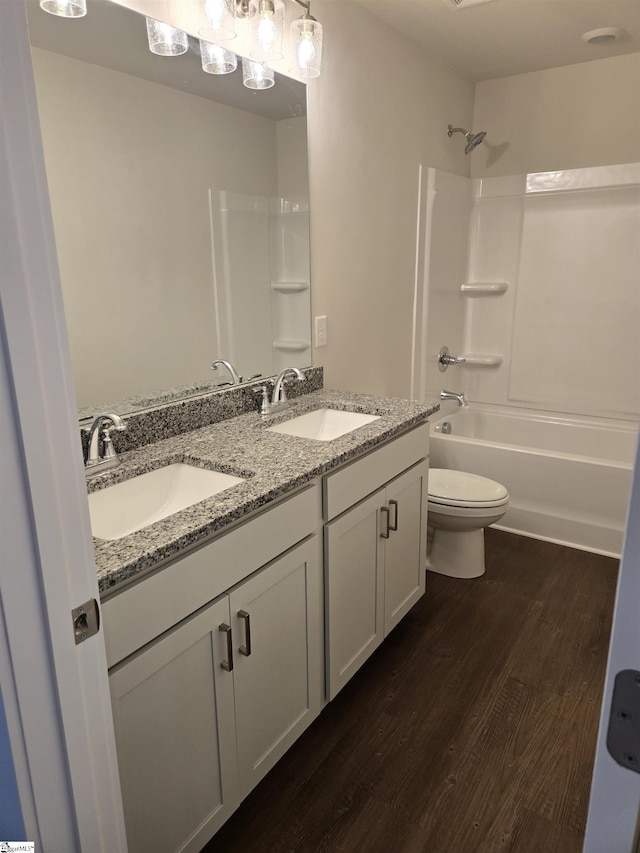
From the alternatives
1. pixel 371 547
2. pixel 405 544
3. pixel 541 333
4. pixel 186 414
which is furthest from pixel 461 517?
pixel 541 333

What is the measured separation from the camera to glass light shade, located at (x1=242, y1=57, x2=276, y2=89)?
196 cm

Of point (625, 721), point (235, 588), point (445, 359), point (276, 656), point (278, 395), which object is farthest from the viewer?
point (445, 359)

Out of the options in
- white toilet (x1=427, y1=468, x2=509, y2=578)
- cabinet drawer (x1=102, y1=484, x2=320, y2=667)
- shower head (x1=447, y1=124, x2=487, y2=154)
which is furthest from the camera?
shower head (x1=447, y1=124, x2=487, y2=154)

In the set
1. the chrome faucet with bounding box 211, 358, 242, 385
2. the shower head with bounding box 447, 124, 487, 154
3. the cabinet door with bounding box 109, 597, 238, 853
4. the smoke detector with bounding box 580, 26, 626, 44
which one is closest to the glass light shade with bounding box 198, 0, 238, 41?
the chrome faucet with bounding box 211, 358, 242, 385

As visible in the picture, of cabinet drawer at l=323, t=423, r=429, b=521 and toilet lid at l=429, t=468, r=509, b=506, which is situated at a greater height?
cabinet drawer at l=323, t=423, r=429, b=521

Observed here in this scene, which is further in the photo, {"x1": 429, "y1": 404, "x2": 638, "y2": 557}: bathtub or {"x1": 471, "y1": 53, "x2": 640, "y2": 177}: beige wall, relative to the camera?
{"x1": 471, "y1": 53, "x2": 640, "y2": 177}: beige wall

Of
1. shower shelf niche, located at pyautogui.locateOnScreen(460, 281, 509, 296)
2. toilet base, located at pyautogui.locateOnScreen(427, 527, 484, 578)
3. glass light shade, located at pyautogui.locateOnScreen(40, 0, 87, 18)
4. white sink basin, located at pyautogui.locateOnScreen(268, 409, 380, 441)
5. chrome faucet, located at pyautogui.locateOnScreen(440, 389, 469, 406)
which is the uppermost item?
glass light shade, located at pyautogui.locateOnScreen(40, 0, 87, 18)

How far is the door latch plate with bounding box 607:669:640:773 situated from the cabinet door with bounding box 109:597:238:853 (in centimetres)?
85

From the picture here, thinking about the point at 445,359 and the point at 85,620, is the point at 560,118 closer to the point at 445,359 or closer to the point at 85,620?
the point at 445,359

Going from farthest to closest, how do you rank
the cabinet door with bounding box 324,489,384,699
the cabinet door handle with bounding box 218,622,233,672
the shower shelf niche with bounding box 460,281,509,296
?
1. the shower shelf niche with bounding box 460,281,509,296
2. the cabinet door with bounding box 324,489,384,699
3. the cabinet door handle with bounding box 218,622,233,672

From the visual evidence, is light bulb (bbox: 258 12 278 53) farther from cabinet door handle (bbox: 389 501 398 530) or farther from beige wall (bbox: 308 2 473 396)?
cabinet door handle (bbox: 389 501 398 530)

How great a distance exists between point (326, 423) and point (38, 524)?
1581 millimetres

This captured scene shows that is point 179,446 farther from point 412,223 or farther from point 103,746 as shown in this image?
point 412,223

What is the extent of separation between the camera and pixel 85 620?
0.80 meters
